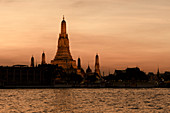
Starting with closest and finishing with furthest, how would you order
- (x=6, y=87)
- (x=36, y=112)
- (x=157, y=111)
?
(x=36, y=112), (x=157, y=111), (x=6, y=87)

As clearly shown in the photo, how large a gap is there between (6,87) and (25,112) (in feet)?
459

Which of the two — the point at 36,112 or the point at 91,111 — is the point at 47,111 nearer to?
the point at 36,112

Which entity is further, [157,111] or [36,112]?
[157,111]

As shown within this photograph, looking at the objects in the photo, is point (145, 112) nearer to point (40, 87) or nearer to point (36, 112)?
point (36, 112)

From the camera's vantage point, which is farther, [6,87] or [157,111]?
[6,87]

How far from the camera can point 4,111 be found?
6028 cm

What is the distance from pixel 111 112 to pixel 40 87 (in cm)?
14018

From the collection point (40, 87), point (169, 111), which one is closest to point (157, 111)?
point (169, 111)

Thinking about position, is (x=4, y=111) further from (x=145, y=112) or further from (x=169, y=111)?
(x=169, y=111)

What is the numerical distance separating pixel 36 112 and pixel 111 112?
11821 mm

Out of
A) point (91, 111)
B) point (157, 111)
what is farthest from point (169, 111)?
point (91, 111)

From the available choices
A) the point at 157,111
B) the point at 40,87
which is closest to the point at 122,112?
the point at 157,111

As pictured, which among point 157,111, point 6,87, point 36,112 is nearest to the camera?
point 36,112

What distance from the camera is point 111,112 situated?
60688 millimetres
